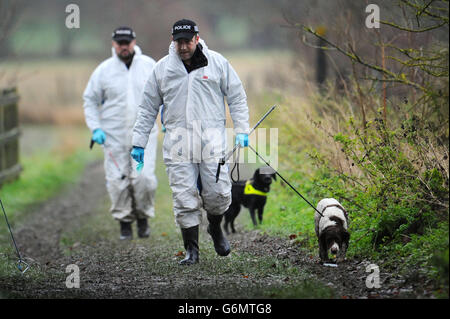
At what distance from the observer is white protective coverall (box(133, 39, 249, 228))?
716 cm

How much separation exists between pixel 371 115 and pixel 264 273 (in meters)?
3.20

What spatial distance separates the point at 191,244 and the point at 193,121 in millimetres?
1290

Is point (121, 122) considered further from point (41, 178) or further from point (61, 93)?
point (61, 93)

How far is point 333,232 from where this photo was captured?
6656mm

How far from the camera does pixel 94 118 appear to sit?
9789 millimetres

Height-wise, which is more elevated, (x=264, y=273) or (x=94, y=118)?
(x=94, y=118)

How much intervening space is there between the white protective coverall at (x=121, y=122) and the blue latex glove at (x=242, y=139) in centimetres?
262

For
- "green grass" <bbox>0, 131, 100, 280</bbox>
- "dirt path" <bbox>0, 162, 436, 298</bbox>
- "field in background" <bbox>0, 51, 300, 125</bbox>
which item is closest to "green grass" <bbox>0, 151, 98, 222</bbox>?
"green grass" <bbox>0, 131, 100, 280</bbox>

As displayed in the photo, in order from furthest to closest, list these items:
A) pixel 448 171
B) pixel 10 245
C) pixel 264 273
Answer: pixel 10 245 → pixel 264 273 → pixel 448 171

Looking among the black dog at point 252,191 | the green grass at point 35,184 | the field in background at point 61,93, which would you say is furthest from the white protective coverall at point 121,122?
the field in background at point 61,93

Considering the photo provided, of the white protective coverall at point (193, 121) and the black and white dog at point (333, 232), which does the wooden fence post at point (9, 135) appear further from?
the black and white dog at point (333, 232)

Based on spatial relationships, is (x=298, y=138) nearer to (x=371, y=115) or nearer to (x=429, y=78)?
(x=371, y=115)

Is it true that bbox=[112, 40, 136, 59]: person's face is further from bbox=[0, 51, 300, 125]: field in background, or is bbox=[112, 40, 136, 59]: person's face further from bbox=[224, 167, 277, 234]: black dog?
bbox=[0, 51, 300, 125]: field in background
